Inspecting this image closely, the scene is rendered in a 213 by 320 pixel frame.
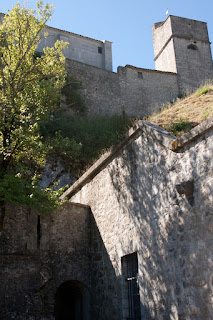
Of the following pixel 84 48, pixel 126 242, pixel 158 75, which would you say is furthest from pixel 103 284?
pixel 84 48

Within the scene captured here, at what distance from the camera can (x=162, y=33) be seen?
32.6 m

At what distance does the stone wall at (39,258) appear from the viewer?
7902 mm

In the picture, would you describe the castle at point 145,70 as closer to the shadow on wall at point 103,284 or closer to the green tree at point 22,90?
the green tree at point 22,90

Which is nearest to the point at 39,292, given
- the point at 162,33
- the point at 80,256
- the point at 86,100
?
the point at 80,256

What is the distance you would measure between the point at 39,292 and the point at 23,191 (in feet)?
7.99

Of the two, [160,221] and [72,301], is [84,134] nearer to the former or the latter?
[72,301]

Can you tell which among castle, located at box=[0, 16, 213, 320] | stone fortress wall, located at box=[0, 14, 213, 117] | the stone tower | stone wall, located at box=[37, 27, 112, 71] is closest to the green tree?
castle, located at box=[0, 16, 213, 320]

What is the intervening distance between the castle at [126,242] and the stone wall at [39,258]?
0.9 inches

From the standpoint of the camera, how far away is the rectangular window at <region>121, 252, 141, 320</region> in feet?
25.0

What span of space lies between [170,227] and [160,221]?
0.36 m

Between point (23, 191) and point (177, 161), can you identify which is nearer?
point (177, 161)

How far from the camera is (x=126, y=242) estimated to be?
318 inches

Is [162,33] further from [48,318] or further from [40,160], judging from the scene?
[48,318]

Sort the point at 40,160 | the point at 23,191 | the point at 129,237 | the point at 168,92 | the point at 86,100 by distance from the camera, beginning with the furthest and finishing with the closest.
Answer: the point at 168,92, the point at 86,100, the point at 40,160, the point at 23,191, the point at 129,237
